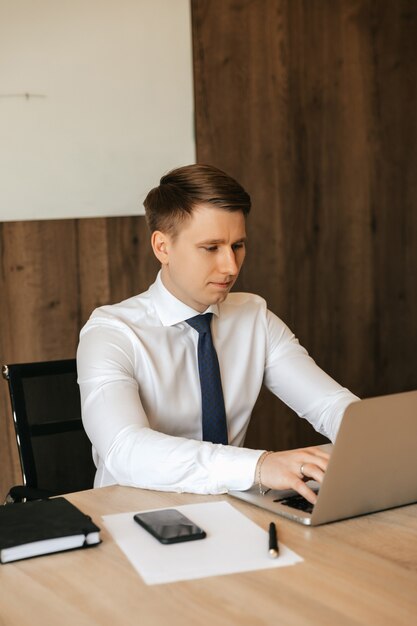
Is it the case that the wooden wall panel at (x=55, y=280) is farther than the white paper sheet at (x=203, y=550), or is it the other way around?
the wooden wall panel at (x=55, y=280)

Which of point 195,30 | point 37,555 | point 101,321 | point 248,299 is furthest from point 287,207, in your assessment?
point 37,555

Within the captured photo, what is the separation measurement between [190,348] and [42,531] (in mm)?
831

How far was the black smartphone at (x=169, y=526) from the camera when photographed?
1442mm

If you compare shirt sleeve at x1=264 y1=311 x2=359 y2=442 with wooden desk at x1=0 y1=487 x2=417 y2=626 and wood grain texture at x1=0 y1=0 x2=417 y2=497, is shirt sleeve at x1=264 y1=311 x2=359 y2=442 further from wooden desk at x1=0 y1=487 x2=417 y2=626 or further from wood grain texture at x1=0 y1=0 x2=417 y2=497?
wood grain texture at x1=0 y1=0 x2=417 y2=497

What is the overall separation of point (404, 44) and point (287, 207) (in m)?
0.97

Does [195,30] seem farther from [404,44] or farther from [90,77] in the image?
[404,44]

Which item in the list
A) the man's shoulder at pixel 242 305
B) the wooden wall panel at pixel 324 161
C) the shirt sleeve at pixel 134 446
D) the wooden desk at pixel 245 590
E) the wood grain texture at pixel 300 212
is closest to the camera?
the wooden desk at pixel 245 590

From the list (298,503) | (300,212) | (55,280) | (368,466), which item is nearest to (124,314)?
(298,503)

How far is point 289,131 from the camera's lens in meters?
3.75

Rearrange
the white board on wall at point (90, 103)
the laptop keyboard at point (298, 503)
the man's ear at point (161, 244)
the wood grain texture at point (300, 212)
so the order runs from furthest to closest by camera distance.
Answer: the wood grain texture at point (300, 212)
the white board on wall at point (90, 103)
the man's ear at point (161, 244)
the laptop keyboard at point (298, 503)

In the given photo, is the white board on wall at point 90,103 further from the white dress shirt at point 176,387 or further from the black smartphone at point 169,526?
the black smartphone at point 169,526

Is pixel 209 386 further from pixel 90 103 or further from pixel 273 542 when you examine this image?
pixel 90 103

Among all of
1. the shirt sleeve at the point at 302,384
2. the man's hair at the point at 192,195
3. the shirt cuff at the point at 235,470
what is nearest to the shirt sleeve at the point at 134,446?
the shirt cuff at the point at 235,470

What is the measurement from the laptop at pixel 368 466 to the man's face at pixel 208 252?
0.61 meters
